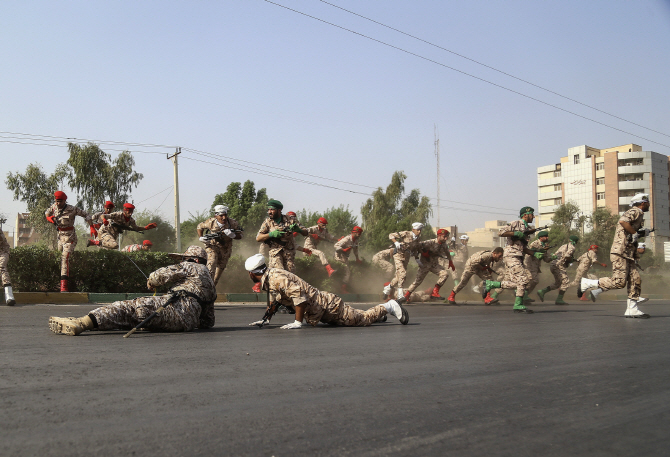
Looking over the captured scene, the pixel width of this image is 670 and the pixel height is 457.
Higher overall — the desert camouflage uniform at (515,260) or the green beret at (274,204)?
the green beret at (274,204)

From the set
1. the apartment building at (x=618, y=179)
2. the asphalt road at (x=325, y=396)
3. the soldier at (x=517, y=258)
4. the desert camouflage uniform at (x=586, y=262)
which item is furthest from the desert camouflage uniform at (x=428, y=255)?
the apartment building at (x=618, y=179)

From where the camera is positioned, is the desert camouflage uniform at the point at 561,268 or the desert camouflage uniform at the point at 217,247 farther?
the desert camouflage uniform at the point at 561,268

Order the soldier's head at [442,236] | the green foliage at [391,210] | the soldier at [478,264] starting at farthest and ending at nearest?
the green foliage at [391,210] → the soldier at [478,264] → the soldier's head at [442,236]

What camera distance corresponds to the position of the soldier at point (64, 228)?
37.9 ft

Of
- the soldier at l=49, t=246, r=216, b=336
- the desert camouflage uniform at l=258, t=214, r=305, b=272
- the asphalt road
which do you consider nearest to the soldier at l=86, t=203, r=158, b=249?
the desert camouflage uniform at l=258, t=214, r=305, b=272

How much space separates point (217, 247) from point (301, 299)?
499 cm

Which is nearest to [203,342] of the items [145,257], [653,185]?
[145,257]

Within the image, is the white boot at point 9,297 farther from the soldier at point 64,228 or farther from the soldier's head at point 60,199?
the soldier's head at point 60,199

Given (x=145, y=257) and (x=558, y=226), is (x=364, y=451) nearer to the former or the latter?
(x=145, y=257)

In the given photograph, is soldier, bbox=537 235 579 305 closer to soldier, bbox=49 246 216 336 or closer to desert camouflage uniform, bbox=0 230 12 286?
soldier, bbox=49 246 216 336

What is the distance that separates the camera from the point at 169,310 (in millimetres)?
6762

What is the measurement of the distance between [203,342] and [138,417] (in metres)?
3.06

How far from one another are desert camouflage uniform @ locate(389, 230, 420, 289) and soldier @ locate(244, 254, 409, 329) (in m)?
6.80

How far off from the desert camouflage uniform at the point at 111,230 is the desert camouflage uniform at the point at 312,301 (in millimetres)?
7737
